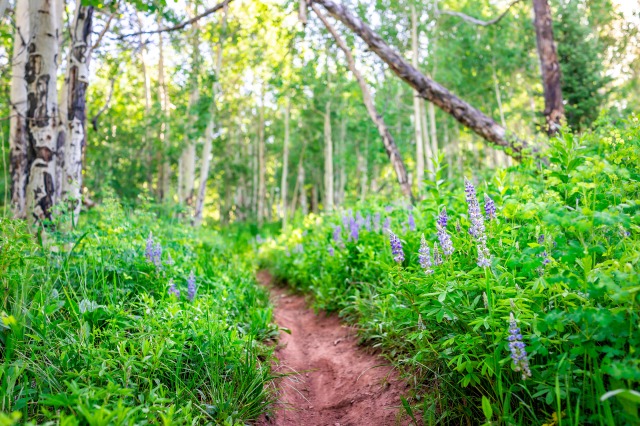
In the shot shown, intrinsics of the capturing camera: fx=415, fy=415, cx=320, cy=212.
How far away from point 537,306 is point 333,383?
6.56 ft

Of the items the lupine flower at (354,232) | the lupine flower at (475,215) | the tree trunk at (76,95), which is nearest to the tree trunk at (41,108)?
the tree trunk at (76,95)

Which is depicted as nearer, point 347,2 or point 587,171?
point 587,171

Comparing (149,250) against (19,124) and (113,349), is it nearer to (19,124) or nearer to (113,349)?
(113,349)

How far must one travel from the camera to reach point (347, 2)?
902 inches

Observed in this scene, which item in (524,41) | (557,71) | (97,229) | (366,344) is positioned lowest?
(366,344)

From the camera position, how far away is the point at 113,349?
2730 mm

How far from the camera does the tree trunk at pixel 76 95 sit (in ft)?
20.2

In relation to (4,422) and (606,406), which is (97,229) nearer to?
(4,422)

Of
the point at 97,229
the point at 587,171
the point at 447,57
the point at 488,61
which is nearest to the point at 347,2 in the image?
the point at 447,57

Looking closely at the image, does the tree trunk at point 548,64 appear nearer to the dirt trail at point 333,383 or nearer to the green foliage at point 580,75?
the dirt trail at point 333,383

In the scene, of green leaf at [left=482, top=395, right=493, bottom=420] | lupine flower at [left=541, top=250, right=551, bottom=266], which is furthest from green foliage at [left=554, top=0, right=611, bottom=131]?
green leaf at [left=482, top=395, right=493, bottom=420]

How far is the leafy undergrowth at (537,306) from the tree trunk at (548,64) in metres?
4.89

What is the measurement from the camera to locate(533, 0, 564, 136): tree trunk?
8.12 meters

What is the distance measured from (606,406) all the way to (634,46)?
3510 centimetres
